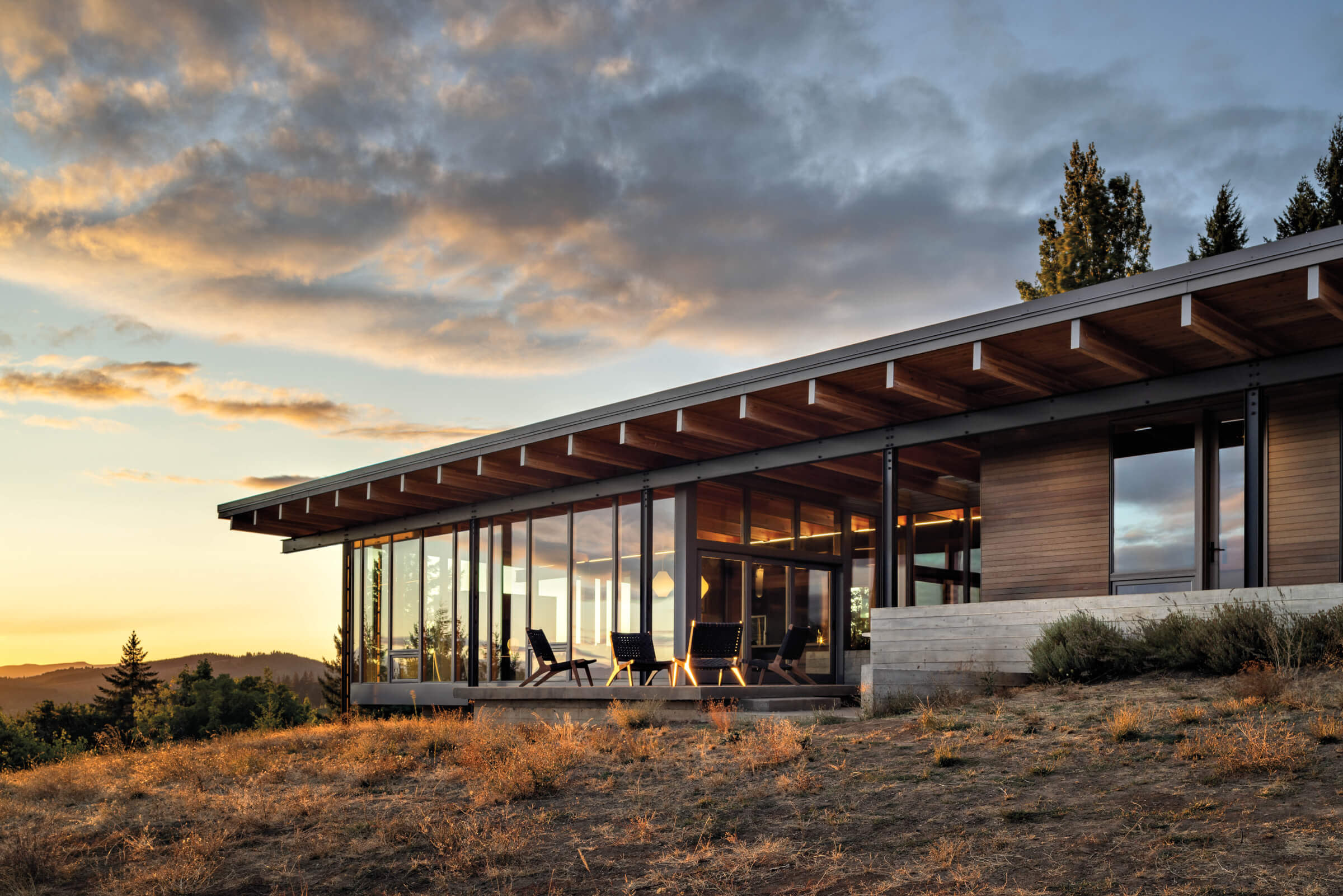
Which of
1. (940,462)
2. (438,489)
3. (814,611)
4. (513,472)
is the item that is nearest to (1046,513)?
(940,462)

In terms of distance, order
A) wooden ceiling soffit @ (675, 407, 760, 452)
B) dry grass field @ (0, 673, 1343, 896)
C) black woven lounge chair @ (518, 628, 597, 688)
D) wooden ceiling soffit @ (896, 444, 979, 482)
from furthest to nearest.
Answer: wooden ceiling soffit @ (896, 444, 979, 482) < black woven lounge chair @ (518, 628, 597, 688) < wooden ceiling soffit @ (675, 407, 760, 452) < dry grass field @ (0, 673, 1343, 896)

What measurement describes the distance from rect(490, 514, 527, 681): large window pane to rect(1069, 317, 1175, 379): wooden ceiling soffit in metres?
10.4

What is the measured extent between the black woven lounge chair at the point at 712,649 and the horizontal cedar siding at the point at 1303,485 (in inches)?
229

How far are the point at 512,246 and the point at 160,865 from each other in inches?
505

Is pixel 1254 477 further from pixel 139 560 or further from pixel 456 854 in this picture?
pixel 139 560

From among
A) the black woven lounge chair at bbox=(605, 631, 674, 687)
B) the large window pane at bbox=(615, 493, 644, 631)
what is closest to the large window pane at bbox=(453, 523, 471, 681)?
the large window pane at bbox=(615, 493, 644, 631)

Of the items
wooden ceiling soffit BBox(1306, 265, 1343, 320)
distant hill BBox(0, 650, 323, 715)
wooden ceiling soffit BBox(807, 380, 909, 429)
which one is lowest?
distant hill BBox(0, 650, 323, 715)

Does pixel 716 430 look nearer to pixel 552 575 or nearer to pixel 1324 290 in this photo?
pixel 552 575

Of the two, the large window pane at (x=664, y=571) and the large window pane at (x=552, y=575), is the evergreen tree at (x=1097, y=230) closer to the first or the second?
the large window pane at (x=552, y=575)

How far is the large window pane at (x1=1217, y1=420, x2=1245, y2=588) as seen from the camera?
11.2m

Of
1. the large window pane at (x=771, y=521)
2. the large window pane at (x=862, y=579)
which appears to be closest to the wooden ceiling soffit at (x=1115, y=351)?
the large window pane at (x=771, y=521)

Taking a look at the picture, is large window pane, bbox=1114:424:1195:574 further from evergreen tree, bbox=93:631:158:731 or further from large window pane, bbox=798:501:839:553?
evergreen tree, bbox=93:631:158:731

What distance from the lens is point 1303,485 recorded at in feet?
35.4

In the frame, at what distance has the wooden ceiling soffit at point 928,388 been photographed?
11.0 meters
